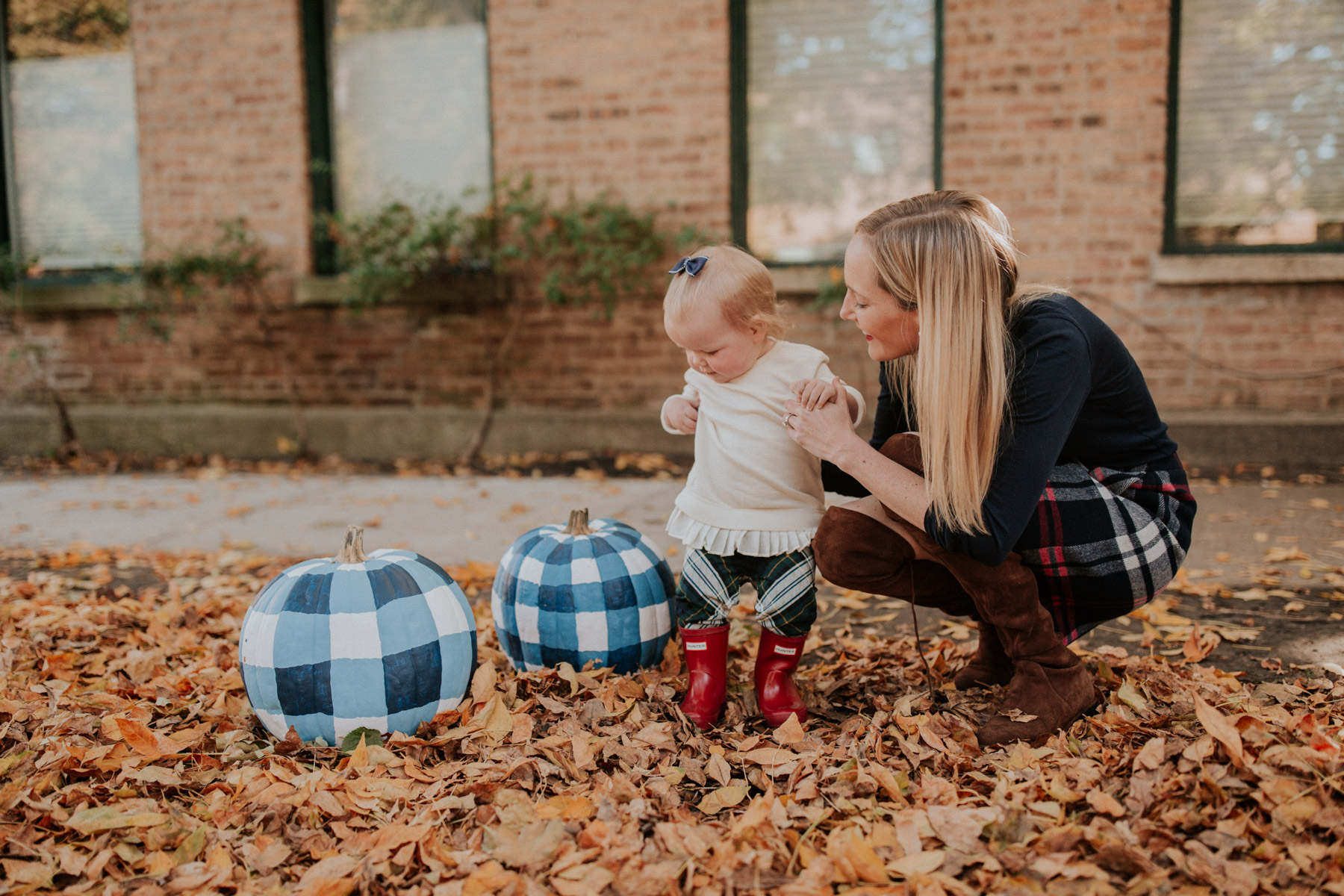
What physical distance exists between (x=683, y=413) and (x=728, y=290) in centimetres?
37

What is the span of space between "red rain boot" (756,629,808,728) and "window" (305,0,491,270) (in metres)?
5.04

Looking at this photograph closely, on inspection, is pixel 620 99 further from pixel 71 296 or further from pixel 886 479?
pixel 886 479

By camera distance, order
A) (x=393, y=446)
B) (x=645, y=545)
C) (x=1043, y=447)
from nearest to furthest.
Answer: (x=1043, y=447) < (x=645, y=545) < (x=393, y=446)

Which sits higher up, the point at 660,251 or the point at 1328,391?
the point at 660,251

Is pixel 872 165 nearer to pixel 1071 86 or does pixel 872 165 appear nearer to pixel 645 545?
pixel 1071 86

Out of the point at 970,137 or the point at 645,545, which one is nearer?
the point at 645,545

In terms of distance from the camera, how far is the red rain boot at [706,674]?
2.24 meters

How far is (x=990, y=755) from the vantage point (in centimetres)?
200

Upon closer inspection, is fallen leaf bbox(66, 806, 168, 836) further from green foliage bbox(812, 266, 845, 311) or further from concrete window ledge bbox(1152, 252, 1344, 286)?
concrete window ledge bbox(1152, 252, 1344, 286)

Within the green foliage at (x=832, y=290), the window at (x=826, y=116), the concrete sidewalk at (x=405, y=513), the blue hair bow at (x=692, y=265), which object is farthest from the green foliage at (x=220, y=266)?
the blue hair bow at (x=692, y=265)

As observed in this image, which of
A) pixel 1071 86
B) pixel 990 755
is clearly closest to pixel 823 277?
pixel 1071 86

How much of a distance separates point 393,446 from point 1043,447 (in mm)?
5389

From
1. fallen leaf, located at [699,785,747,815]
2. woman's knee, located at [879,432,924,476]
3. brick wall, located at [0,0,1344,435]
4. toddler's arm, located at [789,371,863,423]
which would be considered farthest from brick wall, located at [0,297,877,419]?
fallen leaf, located at [699,785,747,815]

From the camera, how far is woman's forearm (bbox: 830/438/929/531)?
6.63 ft
